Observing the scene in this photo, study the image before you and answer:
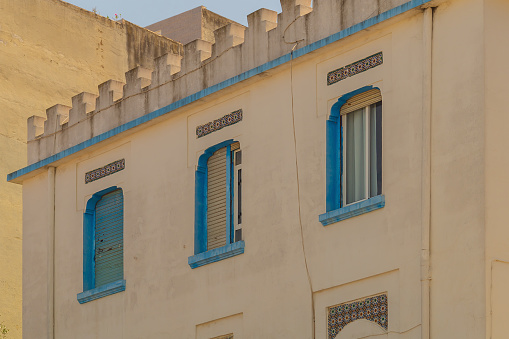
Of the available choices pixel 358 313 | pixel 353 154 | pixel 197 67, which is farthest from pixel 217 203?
pixel 358 313

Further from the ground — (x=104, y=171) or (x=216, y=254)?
Result: (x=104, y=171)

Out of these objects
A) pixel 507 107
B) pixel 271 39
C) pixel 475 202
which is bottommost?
pixel 475 202

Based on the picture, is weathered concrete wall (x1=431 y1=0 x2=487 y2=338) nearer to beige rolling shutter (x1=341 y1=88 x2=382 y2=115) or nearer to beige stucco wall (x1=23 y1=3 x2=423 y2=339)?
beige stucco wall (x1=23 y1=3 x2=423 y2=339)

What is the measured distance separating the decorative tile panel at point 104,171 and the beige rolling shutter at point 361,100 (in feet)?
15.7

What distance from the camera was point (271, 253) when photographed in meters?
20.4

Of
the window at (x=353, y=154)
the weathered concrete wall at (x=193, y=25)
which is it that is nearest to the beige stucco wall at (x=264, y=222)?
the window at (x=353, y=154)

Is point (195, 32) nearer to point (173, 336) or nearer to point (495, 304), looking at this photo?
point (173, 336)

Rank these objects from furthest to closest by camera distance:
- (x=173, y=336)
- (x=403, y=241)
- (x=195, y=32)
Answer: (x=195, y=32) < (x=173, y=336) < (x=403, y=241)

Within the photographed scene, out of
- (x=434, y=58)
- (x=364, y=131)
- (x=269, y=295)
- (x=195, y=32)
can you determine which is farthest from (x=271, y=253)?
(x=195, y=32)

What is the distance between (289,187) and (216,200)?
1753 millimetres

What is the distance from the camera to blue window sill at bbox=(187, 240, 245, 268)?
20875mm

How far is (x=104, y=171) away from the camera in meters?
23.8

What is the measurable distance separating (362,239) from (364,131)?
56.9 inches

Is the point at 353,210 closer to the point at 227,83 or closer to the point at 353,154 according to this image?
the point at 353,154
